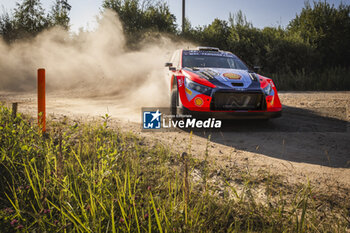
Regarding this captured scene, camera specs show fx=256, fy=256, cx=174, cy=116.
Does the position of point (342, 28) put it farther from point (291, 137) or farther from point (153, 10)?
point (291, 137)

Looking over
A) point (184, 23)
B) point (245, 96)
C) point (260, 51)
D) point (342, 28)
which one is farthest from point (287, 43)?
point (245, 96)

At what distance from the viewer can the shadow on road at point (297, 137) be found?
146 inches

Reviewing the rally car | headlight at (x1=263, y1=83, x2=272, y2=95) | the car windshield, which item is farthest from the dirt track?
the car windshield

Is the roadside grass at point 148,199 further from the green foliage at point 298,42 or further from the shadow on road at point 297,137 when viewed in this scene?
the green foliage at point 298,42

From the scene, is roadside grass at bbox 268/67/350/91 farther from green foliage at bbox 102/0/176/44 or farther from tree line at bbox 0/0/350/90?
green foliage at bbox 102/0/176/44

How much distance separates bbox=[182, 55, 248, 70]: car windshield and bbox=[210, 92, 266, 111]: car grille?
4.76 ft

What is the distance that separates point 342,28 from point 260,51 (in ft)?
18.2

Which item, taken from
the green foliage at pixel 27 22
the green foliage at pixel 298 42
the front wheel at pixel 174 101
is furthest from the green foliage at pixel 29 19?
the front wheel at pixel 174 101

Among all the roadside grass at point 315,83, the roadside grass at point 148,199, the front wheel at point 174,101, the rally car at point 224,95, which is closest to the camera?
the roadside grass at point 148,199

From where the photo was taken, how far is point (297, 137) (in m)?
4.67

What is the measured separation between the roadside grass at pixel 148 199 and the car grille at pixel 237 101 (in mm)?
1754

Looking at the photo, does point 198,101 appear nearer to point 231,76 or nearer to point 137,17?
point 231,76

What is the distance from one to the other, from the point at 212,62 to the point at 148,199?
15.4 ft

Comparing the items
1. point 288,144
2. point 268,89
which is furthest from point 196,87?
point 288,144
